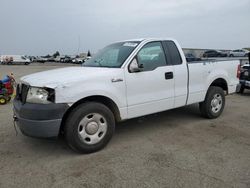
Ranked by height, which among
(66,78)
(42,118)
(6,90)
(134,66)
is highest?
(134,66)

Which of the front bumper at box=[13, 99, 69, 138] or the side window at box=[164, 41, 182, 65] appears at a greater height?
the side window at box=[164, 41, 182, 65]

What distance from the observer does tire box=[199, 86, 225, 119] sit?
17.8 feet

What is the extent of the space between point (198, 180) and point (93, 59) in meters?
3.13

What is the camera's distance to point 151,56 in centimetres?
453

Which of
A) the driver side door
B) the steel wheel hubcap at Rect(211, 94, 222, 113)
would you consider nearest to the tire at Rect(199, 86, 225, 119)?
the steel wheel hubcap at Rect(211, 94, 222, 113)

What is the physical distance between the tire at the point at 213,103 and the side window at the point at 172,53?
1221 millimetres

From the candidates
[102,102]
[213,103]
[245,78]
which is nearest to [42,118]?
[102,102]

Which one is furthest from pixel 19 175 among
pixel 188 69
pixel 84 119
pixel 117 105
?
pixel 188 69

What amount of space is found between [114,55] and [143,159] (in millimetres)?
2059

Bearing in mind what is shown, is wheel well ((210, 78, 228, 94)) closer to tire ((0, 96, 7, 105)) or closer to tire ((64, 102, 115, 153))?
tire ((64, 102, 115, 153))


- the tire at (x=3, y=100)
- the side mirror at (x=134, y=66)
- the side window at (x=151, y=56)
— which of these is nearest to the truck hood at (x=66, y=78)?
the side mirror at (x=134, y=66)

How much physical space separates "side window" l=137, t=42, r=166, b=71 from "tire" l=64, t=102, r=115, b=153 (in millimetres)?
1119

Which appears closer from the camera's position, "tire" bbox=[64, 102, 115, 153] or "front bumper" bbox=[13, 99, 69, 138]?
"front bumper" bbox=[13, 99, 69, 138]

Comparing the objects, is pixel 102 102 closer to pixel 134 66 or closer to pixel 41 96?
pixel 134 66
